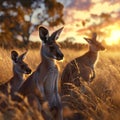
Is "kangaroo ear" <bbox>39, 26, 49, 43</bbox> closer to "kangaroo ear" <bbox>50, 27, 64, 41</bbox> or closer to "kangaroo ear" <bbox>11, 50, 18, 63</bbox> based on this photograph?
"kangaroo ear" <bbox>50, 27, 64, 41</bbox>

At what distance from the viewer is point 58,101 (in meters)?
6.77

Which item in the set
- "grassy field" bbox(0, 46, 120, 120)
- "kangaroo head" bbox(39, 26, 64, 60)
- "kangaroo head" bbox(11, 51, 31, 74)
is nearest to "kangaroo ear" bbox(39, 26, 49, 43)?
"kangaroo head" bbox(39, 26, 64, 60)

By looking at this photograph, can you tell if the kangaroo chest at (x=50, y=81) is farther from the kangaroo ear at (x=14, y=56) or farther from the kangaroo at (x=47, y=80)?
the kangaroo ear at (x=14, y=56)

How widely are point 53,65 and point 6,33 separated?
24.7 m

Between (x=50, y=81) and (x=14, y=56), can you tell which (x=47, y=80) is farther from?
(x=14, y=56)

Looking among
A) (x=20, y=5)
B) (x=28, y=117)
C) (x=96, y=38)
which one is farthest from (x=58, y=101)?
(x=20, y=5)

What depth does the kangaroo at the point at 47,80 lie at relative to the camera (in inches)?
266

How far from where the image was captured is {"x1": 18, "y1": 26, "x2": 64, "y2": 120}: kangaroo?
677 centimetres

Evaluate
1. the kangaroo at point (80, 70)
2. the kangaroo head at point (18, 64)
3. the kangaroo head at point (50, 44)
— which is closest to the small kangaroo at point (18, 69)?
the kangaroo head at point (18, 64)

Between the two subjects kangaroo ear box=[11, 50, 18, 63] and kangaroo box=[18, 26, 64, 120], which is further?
kangaroo ear box=[11, 50, 18, 63]

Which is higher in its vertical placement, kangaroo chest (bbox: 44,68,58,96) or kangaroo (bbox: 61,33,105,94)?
kangaroo chest (bbox: 44,68,58,96)

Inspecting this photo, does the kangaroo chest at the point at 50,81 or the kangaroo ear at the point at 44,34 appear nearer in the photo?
the kangaroo chest at the point at 50,81

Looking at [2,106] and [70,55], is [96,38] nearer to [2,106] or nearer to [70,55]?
[70,55]

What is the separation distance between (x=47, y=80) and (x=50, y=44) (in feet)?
1.85
